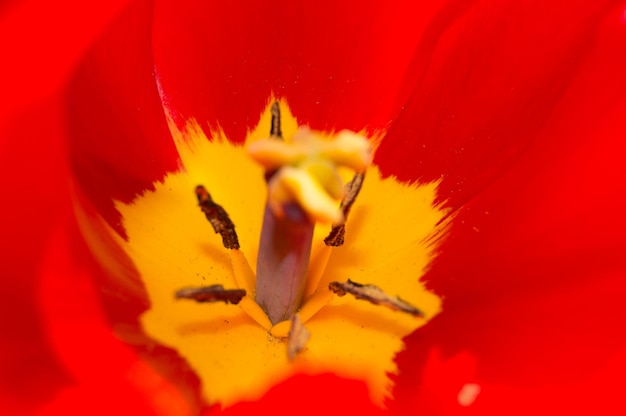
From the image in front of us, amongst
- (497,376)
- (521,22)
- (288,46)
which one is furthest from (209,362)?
(521,22)

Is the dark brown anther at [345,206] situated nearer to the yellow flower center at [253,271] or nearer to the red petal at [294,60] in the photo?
the yellow flower center at [253,271]

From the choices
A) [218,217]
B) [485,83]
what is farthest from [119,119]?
[485,83]

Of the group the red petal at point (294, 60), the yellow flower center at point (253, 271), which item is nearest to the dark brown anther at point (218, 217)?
the yellow flower center at point (253, 271)

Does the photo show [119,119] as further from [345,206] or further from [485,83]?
[485,83]

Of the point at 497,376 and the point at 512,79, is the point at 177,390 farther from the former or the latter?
the point at 512,79

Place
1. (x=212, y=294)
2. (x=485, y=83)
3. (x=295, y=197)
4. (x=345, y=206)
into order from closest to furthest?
(x=295, y=197) → (x=212, y=294) → (x=345, y=206) → (x=485, y=83)

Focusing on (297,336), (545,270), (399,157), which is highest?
(399,157)
